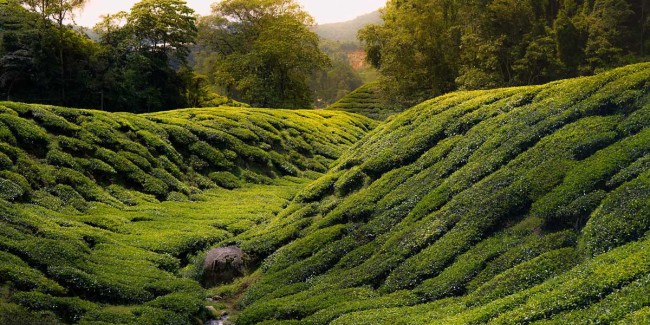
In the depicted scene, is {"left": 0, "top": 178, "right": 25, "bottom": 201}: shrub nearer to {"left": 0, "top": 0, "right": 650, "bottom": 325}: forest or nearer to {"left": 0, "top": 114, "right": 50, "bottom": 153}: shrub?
{"left": 0, "top": 0, "right": 650, "bottom": 325}: forest

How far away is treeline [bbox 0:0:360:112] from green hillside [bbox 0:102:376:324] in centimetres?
1731

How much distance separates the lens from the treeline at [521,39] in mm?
45594

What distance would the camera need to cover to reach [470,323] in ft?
49.2

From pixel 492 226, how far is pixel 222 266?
13.9m

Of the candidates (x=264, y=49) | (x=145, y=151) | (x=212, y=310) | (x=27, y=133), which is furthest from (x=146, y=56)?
(x=212, y=310)

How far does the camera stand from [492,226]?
21.2 m

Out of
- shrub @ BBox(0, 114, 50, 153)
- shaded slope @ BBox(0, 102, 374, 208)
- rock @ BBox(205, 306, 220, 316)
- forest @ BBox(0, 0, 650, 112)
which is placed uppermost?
forest @ BBox(0, 0, 650, 112)

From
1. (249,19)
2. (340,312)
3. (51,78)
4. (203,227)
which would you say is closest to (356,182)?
(203,227)

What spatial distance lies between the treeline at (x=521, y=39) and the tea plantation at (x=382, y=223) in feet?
42.9

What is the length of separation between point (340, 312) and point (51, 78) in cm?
5632

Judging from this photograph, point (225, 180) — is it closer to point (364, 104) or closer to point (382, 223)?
point (382, 223)

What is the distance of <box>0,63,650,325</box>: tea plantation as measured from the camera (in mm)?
16969

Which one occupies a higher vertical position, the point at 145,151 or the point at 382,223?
the point at 145,151

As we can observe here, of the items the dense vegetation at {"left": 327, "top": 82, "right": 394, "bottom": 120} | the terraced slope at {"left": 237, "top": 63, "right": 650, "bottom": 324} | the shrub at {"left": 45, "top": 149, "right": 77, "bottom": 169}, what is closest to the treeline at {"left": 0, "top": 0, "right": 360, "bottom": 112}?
the dense vegetation at {"left": 327, "top": 82, "right": 394, "bottom": 120}
